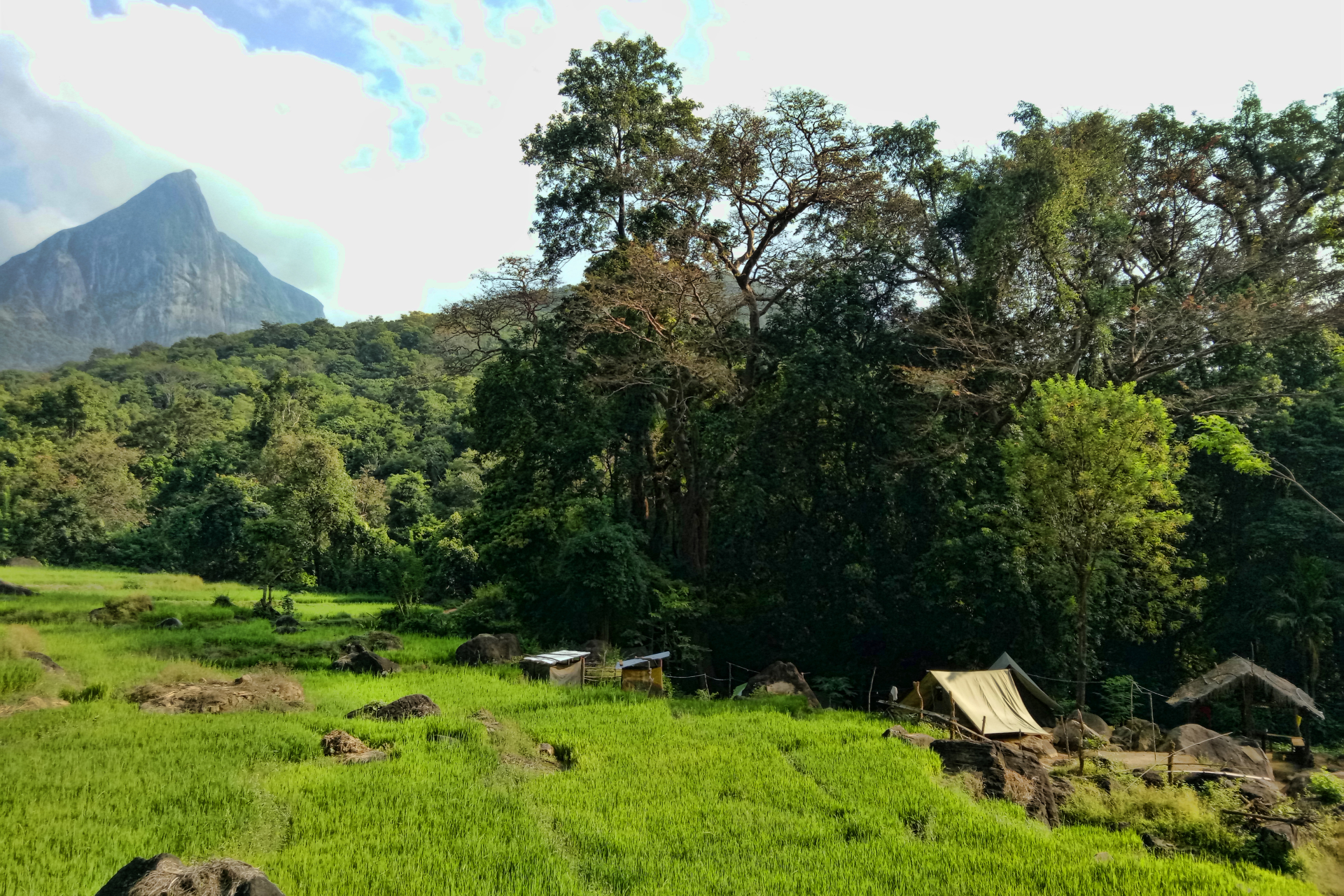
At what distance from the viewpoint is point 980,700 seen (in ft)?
46.1

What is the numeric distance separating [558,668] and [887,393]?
37.1ft

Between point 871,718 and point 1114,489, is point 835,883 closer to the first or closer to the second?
point 871,718

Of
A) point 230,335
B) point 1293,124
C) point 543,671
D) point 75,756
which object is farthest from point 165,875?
point 230,335

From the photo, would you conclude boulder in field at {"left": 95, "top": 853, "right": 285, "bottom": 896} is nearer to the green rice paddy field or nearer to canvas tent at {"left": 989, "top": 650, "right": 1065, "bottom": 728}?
the green rice paddy field

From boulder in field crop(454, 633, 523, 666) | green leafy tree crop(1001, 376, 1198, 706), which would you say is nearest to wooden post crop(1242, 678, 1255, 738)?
green leafy tree crop(1001, 376, 1198, 706)

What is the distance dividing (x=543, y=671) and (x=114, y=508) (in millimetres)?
32218

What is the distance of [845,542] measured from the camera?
20.8 metres

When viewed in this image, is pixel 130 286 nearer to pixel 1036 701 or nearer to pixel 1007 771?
pixel 1036 701

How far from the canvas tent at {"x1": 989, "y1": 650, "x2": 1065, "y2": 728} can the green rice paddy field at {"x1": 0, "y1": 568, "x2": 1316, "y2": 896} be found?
4.13m

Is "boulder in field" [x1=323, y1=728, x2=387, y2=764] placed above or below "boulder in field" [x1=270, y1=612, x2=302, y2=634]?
below

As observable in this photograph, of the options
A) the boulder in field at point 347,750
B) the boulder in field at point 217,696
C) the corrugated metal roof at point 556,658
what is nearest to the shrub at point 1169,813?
the boulder in field at point 347,750

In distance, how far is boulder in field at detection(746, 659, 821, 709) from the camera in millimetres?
16328

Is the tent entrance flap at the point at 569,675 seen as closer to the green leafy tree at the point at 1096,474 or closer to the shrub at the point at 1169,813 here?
the shrub at the point at 1169,813

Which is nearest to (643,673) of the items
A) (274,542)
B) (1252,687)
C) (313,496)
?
(1252,687)
